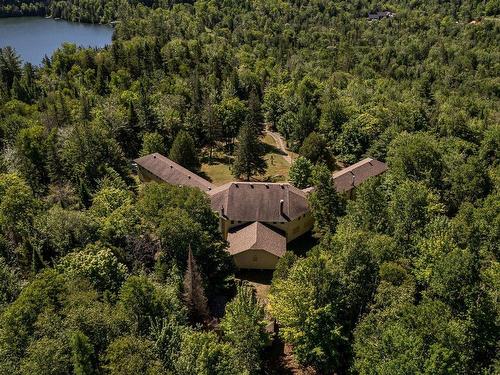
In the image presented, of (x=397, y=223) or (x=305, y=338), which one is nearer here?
(x=305, y=338)

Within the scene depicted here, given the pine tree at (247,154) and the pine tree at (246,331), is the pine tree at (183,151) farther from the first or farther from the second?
the pine tree at (246,331)

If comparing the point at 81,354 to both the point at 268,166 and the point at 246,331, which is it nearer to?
the point at 246,331

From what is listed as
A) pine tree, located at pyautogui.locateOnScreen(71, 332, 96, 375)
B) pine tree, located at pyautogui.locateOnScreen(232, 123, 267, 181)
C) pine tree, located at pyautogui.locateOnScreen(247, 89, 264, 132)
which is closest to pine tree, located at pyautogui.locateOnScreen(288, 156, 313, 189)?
pine tree, located at pyautogui.locateOnScreen(232, 123, 267, 181)

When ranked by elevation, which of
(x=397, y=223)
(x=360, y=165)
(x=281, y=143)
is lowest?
(x=281, y=143)

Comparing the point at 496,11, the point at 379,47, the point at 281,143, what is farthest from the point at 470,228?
the point at 496,11

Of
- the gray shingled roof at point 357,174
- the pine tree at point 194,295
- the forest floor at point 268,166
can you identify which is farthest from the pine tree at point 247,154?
the pine tree at point 194,295

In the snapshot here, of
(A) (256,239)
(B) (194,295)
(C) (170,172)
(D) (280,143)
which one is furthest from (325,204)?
(D) (280,143)

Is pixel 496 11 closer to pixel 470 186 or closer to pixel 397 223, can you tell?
pixel 470 186
